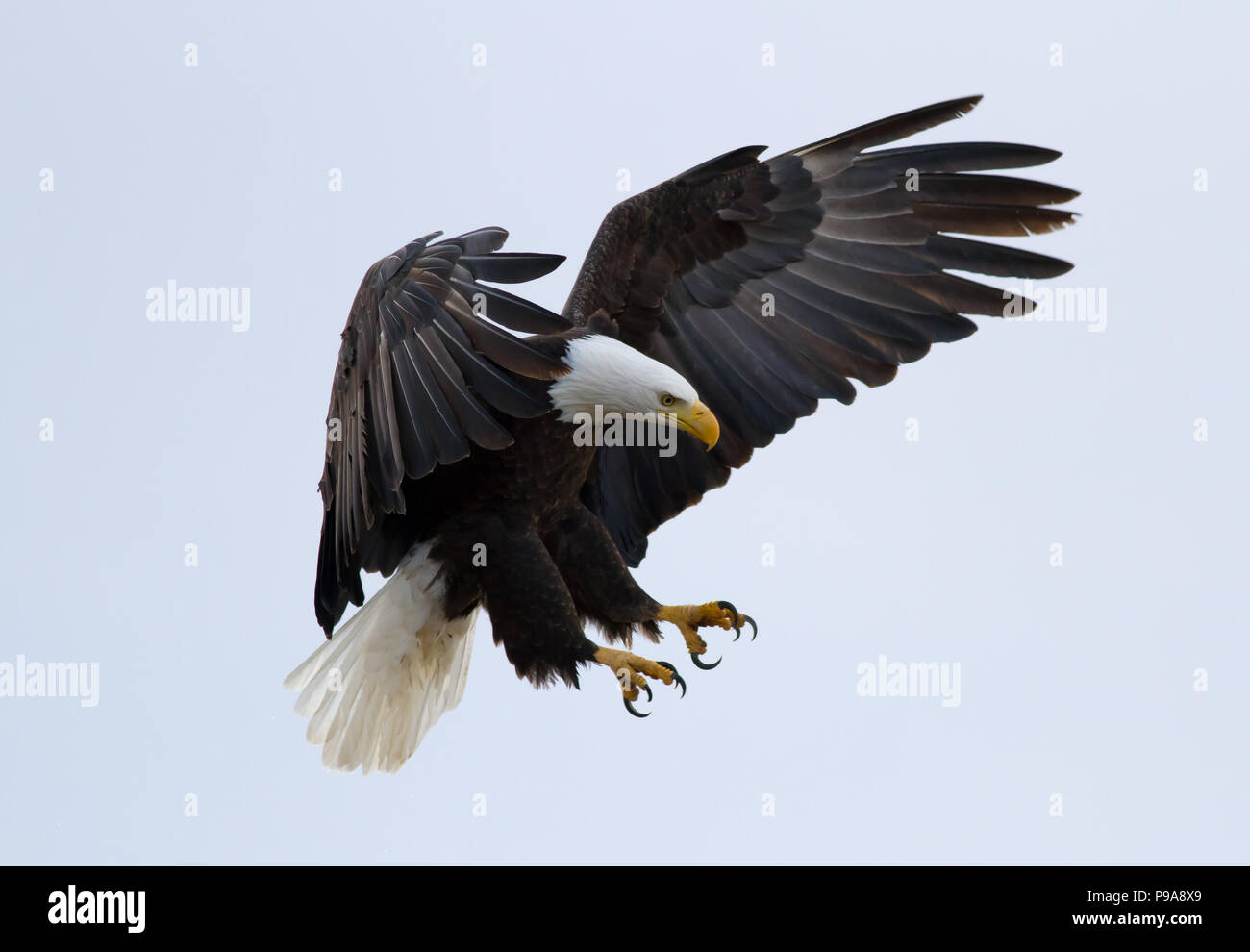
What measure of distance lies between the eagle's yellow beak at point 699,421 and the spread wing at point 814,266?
592 mm

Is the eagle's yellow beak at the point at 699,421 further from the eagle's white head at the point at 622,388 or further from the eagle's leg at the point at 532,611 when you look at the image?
the eagle's leg at the point at 532,611

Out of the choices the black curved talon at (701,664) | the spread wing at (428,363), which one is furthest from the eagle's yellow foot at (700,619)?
the spread wing at (428,363)

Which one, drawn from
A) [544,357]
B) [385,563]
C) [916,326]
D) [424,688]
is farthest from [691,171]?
[424,688]

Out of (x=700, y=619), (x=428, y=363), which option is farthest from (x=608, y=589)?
(x=428, y=363)

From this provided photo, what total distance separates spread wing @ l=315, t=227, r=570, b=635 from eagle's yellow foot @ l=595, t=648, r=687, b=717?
0.94 metres

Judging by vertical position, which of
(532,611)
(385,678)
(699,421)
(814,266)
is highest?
(814,266)

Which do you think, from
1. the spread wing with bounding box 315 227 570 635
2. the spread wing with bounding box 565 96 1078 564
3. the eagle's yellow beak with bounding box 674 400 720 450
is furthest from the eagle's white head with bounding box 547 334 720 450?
the spread wing with bounding box 565 96 1078 564

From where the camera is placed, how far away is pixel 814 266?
6145mm

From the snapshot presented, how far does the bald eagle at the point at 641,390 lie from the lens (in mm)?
5434

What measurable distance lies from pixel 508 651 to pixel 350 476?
36.2 inches

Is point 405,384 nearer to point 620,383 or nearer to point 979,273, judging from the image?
point 620,383

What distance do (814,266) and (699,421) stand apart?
102cm

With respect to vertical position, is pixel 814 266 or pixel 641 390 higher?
pixel 814 266

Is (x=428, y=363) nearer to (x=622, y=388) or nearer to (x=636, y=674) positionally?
(x=622, y=388)
